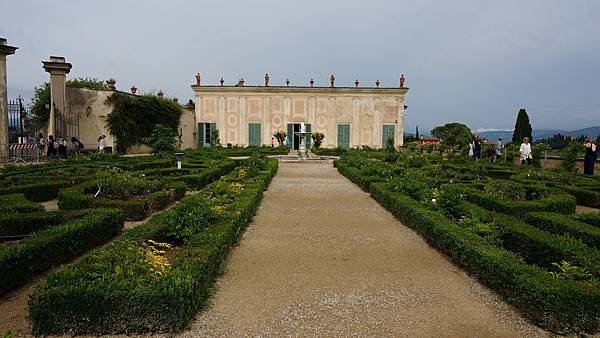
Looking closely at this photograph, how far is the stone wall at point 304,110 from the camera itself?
32250 mm

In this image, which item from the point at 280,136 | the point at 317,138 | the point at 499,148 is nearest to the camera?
the point at 499,148

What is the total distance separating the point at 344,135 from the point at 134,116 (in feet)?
51.4

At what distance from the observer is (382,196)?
9.06 m

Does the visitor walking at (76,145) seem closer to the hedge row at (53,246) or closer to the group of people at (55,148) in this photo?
the group of people at (55,148)

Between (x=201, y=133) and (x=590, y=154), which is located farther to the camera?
(x=201, y=133)

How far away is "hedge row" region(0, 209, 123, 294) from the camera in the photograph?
A: 4023 mm

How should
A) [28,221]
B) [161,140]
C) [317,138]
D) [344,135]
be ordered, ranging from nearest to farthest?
1. [28,221]
2. [161,140]
3. [317,138]
4. [344,135]

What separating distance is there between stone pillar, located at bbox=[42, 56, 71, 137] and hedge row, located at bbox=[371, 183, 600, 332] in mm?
19751

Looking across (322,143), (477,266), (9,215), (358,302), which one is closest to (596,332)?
(477,266)

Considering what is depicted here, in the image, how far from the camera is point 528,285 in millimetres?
3736

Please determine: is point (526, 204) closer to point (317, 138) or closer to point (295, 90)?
point (317, 138)

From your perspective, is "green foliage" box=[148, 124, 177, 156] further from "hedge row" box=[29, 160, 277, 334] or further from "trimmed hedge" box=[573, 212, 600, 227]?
"trimmed hedge" box=[573, 212, 600, 227]

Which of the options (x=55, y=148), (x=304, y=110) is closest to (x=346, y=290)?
(x=55, y=148)

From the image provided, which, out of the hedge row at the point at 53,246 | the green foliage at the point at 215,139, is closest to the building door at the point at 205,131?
the green foliage at the point at 215,139
